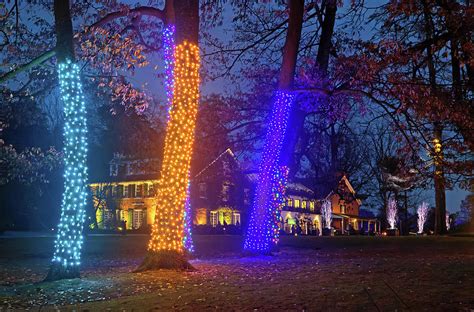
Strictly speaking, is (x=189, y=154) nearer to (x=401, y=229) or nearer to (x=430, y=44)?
(x=430, y=44)

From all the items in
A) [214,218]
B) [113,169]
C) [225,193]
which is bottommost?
[214,218]

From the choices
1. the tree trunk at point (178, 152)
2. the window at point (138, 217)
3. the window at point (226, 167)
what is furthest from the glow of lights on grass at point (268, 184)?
the window at point (138, 217)

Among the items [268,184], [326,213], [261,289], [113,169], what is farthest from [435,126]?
[326,213]

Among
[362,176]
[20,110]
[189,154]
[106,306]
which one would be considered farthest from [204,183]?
[106,306]

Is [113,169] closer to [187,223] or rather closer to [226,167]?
[226,167]

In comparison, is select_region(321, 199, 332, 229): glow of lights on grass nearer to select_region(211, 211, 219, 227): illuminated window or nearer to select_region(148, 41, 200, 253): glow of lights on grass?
select_region(211, 211, 219, 227): illuminated window

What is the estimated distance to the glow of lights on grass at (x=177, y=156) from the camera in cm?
1098

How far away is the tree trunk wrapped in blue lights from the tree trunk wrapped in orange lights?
1.67 meters

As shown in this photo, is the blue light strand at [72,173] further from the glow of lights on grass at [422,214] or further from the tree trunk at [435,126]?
the glow of lights on grass at [422,214]

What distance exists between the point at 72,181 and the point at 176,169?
225cm

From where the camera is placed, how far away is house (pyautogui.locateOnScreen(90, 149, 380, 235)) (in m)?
40.9

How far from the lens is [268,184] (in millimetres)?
15188

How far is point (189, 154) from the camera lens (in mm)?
11508

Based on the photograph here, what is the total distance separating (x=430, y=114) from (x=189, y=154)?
767cm
